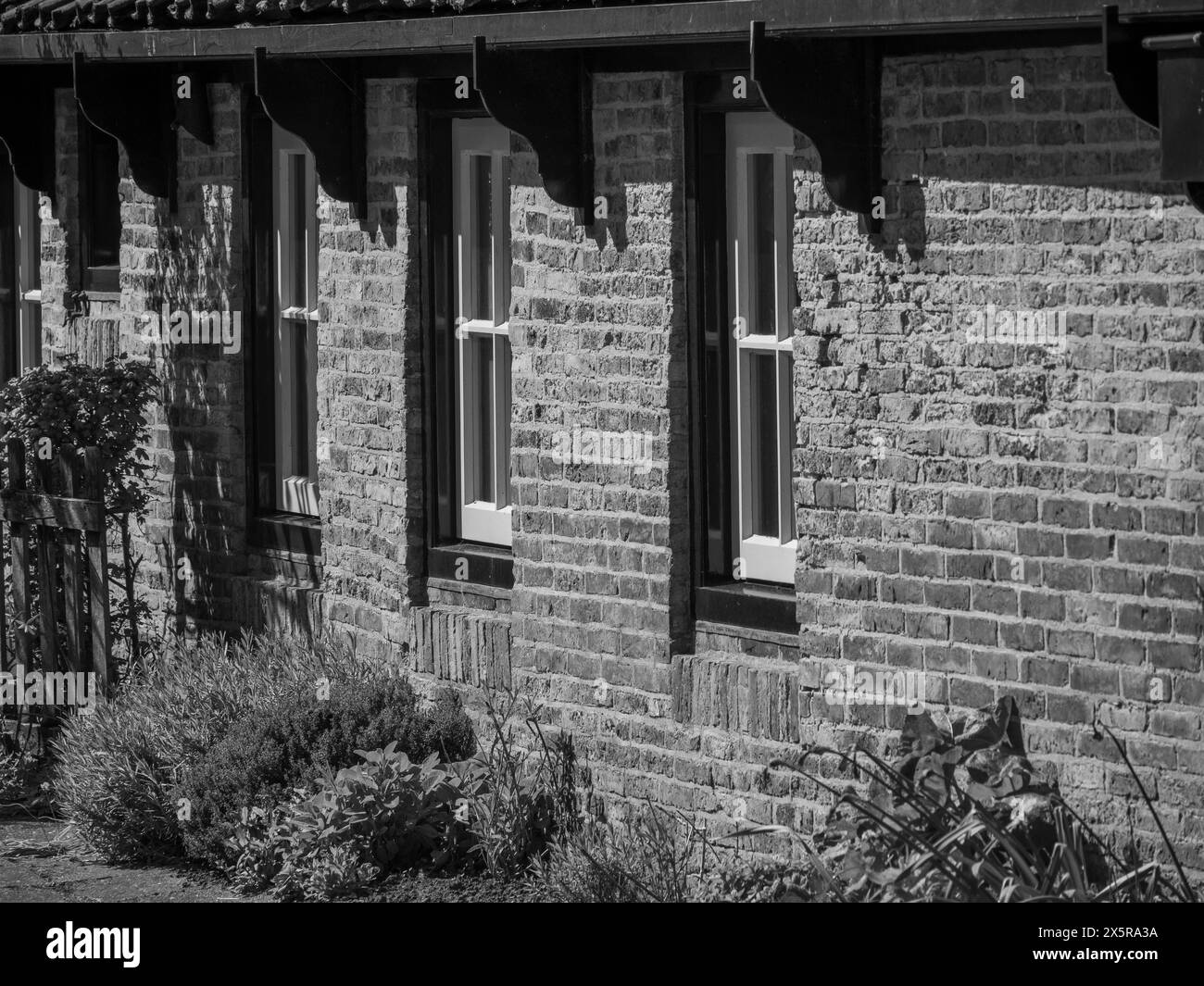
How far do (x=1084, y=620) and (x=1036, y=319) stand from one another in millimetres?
958

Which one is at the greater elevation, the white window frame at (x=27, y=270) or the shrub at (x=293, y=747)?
the white window frame at (x=27, y=270)

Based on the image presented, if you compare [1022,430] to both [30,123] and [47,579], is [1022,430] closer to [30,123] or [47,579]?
[47,579]

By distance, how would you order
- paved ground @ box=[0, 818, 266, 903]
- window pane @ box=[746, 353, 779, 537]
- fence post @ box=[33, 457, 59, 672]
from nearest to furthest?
1. window pane @ box=[746, 353, 779, 537]
2. paved ground @ box=[0, 818, 266, 903]
3. fence post @ box=[33, 457, 59, 672]

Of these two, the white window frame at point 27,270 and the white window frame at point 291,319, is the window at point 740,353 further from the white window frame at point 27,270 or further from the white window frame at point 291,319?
the white window frame at point 27,270

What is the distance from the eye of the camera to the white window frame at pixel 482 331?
8.07 metres

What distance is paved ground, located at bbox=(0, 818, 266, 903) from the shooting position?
7.55 metres

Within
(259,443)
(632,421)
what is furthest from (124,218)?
(632,421)

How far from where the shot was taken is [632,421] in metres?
7.32

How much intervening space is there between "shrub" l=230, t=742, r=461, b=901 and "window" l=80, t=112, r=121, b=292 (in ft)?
13.4

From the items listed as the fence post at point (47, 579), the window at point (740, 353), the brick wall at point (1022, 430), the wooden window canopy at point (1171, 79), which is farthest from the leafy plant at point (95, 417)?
the wooden window canopy at point (1171, 79)

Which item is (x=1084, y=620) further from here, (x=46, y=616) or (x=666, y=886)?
(x=46, y=616)

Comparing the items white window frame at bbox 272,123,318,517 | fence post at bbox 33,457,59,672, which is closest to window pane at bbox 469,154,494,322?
white window frame at bbox 272,123,318,517

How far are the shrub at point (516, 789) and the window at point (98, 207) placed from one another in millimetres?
4059

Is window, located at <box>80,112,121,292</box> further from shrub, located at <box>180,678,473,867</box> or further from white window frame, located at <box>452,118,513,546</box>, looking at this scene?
shrub, located at <box>180,678,473,867</box>
